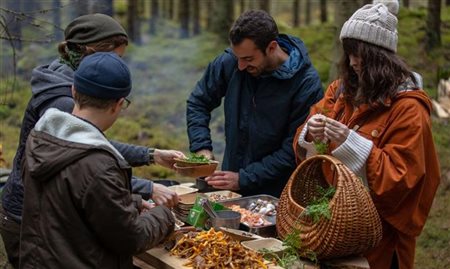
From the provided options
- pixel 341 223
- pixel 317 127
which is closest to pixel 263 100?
pixel 317 127

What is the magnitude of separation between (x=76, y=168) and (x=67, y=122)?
9.2 inches

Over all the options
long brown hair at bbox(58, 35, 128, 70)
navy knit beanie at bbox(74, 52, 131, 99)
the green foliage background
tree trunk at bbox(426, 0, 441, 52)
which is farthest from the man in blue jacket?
tree trunk at bbox(426, 0, 441, 52)

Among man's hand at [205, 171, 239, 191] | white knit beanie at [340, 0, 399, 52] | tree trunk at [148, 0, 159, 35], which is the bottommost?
tree trunk at [148, 0, 159, 35]

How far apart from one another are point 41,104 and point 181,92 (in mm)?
11224

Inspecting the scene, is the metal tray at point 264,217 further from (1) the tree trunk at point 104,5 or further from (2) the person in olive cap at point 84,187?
(1) the tree trunk at point 104,5

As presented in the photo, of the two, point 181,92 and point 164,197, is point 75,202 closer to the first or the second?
point 164,197

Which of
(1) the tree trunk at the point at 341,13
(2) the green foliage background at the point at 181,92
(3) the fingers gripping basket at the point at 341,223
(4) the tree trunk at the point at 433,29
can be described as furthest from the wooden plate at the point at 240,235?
(4) the tree trunk at the point at 433,29

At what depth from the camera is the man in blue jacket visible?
13.8 feet

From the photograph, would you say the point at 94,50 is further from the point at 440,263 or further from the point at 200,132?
the point at 440,263

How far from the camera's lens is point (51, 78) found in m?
3.43

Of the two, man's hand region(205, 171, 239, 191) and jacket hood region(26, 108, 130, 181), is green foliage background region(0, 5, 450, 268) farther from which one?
jacket hood region(26, 108, 130, 181)

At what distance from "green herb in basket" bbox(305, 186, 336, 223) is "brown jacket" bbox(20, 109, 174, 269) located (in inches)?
30.5

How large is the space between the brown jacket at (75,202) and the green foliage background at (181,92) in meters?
4.39

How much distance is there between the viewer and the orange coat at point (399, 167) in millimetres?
3219
